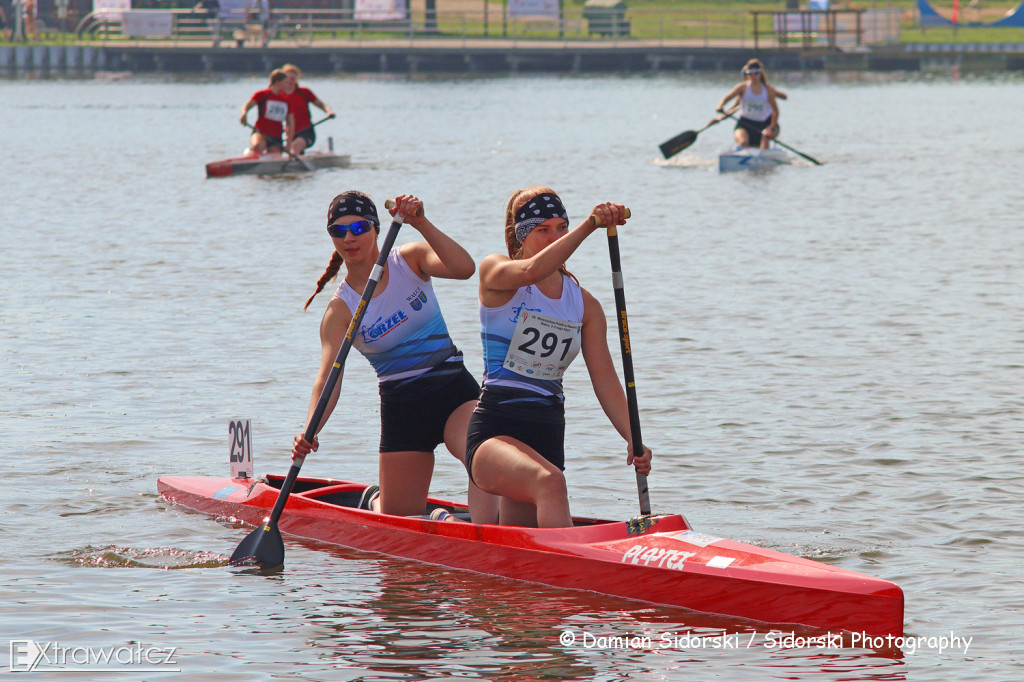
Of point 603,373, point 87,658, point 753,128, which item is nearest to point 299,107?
point 753,128

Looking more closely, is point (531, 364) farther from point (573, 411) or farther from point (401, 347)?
point (573, 411)

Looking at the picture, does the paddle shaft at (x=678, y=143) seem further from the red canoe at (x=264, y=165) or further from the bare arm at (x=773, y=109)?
the red canoe at (x=264, y=165)

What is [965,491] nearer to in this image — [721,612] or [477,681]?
[721,612]

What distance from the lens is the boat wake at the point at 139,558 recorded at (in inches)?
307

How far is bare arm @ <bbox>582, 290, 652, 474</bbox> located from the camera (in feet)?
22.6

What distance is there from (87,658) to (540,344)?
2511 mm

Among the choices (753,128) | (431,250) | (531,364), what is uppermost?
(753,128)

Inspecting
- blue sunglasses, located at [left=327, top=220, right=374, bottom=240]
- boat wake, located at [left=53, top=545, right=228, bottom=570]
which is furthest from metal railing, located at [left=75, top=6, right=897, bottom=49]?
blue sunglasses, located at [left=327, top=220, right=374, bottom=240]

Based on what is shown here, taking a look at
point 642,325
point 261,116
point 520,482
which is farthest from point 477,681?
point 261,116

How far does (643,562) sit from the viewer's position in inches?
269

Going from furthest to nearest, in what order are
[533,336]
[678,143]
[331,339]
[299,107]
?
[678,143] < [299,107] < [331,339] < [533,336]

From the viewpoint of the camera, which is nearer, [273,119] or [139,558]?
[139,558]

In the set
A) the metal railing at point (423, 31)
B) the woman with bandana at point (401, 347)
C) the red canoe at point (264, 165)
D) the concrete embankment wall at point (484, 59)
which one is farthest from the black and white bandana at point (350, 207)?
the metal railing at point (423, 31)

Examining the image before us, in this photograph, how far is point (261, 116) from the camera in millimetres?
26891
